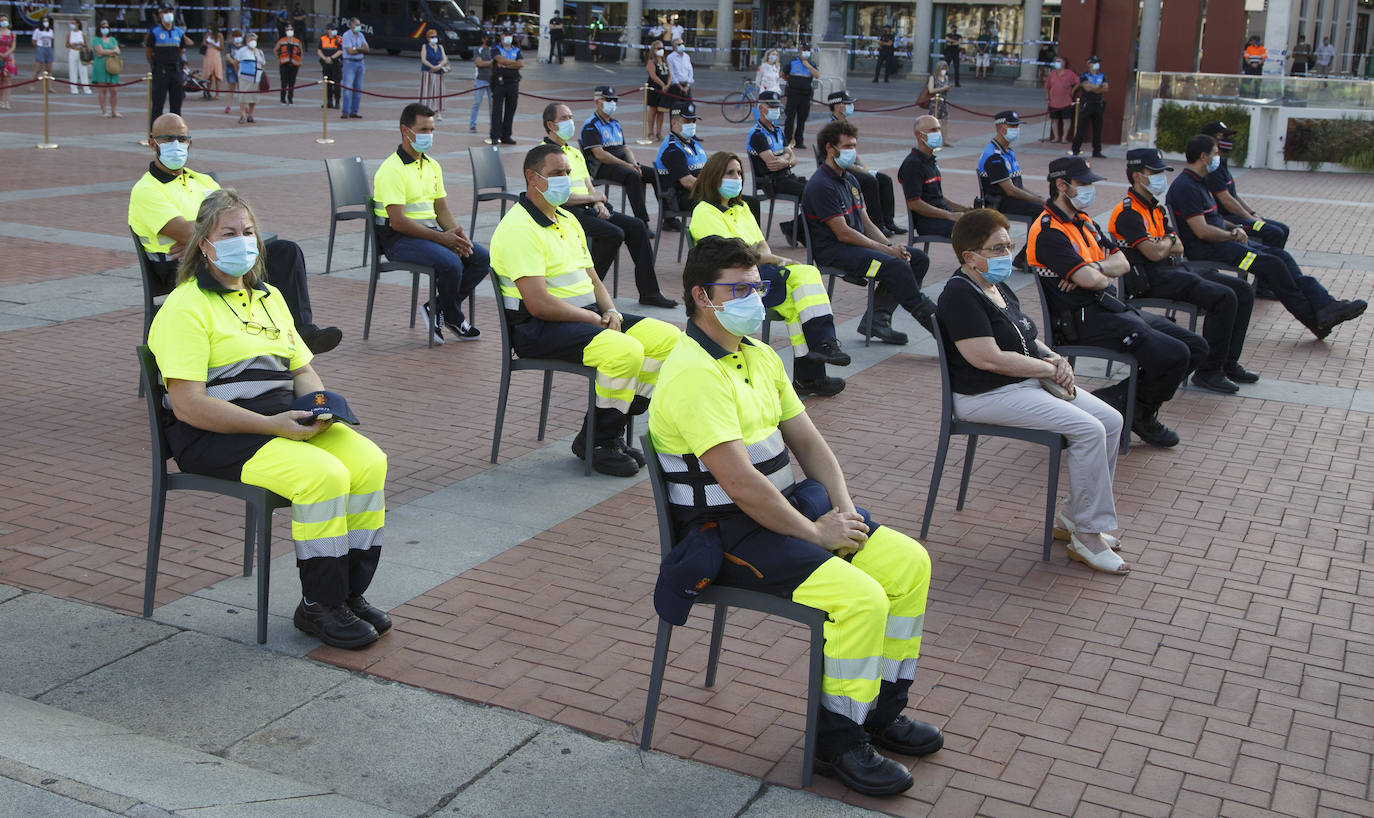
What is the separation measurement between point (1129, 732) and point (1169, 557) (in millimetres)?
1852

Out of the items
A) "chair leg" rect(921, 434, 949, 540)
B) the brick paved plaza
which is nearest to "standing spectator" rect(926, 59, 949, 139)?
the brick paved plaza

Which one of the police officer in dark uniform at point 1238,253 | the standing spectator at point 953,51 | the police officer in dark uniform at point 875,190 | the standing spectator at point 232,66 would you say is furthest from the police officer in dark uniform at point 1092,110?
the standing spectator at point 232,66

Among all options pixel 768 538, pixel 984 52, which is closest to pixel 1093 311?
pixel 768 538

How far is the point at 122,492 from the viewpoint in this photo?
21.0 ft

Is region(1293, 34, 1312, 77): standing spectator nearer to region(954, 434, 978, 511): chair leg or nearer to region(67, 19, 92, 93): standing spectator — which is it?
region(67, 19, 92, 93): standing spectator

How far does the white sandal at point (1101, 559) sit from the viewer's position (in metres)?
5.94

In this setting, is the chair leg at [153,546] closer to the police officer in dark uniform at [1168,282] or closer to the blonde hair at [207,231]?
the blonde hair at [207,231]

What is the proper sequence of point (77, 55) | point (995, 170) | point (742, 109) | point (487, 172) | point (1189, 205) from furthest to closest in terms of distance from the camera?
point (742, 109) → point (77, 55) → point (995, 170) → point (487, 172) → point (1189, 205)

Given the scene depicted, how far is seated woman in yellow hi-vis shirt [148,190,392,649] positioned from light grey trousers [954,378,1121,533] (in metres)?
2.76

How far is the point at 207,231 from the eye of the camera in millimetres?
5008

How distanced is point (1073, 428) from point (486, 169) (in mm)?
7806

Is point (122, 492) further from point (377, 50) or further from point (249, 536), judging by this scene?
point (377, 50)

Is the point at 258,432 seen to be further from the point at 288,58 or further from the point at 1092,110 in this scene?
the point at 288,58

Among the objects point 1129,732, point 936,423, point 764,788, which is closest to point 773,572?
point 764,788
